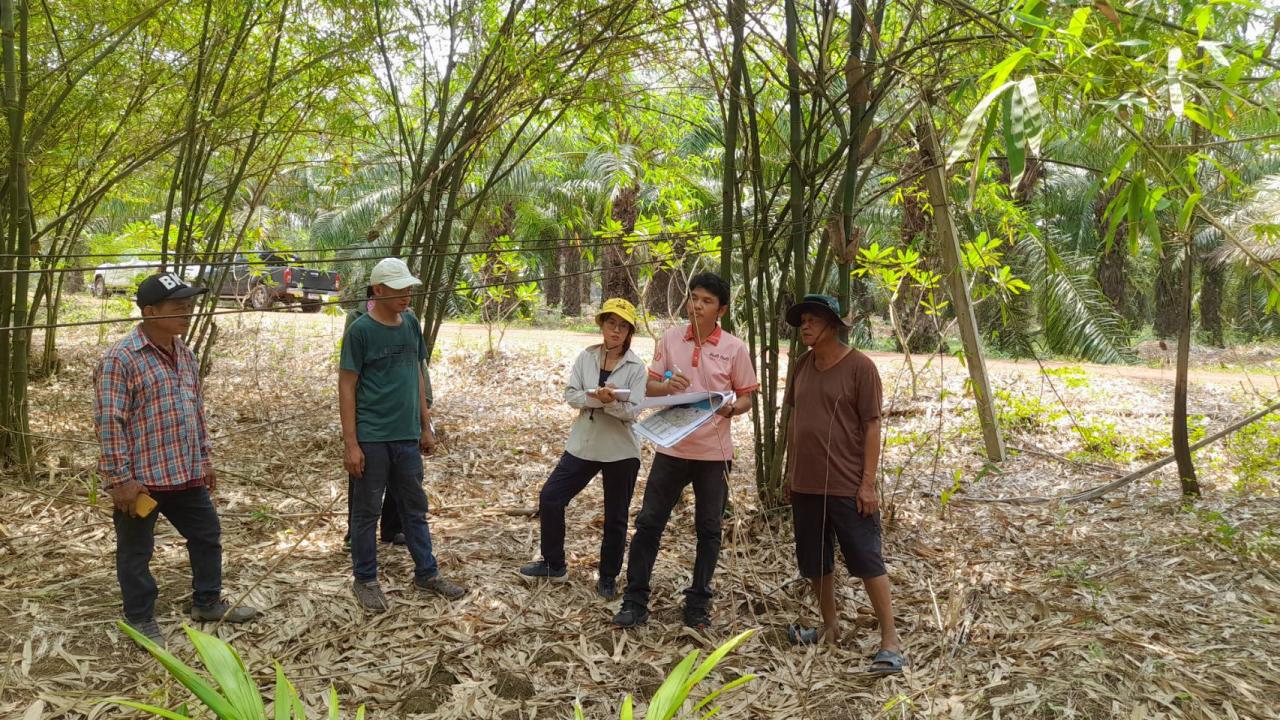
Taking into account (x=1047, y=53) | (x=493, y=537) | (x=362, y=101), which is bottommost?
(x=493, y=537)

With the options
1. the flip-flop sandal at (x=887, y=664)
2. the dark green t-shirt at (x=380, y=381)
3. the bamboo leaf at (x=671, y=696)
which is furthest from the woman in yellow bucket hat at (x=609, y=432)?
the bamboo leaf at (x=671, y=696)

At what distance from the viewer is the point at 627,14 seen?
3.66 m

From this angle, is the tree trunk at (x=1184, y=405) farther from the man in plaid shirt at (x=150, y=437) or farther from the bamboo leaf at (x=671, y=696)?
the man in plaid shirt at (x=150, y=437)

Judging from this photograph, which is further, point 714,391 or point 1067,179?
point 1067,179

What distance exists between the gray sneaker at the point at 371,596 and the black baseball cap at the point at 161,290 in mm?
1197

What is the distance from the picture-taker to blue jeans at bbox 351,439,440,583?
3037mm

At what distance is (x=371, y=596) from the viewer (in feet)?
10.0

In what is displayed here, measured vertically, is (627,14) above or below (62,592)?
above

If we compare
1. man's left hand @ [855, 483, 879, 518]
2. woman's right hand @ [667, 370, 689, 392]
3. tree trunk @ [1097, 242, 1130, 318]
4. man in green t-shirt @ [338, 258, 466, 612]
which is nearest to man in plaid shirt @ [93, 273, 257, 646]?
man in green t-shirt @ [338, 258, 466, 612]

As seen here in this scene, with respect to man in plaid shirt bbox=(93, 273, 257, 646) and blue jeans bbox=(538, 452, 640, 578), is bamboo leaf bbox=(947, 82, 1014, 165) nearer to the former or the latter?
blue jeans bbox=(538, 452, 640, 578)

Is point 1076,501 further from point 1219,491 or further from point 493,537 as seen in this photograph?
point 493,537

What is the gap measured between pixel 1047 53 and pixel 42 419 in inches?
246

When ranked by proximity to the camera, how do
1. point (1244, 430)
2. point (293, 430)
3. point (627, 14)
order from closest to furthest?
point (627, 14), point (1244, 430), point (293, 430)

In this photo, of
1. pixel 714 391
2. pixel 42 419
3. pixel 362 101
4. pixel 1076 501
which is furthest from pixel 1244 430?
pixel 42 419
